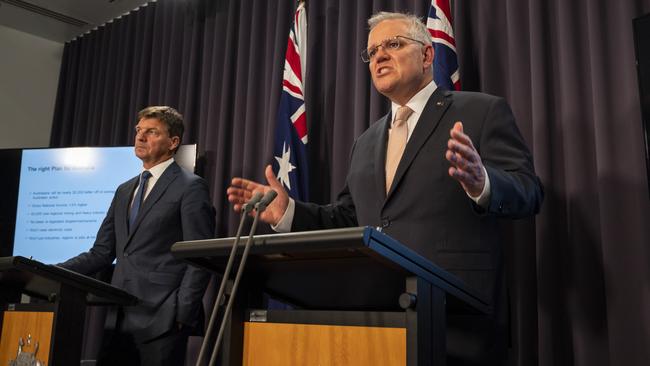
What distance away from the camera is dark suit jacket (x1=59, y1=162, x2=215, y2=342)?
3193mm

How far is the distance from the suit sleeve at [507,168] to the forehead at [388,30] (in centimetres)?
54

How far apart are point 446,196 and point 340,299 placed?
1.75 ft

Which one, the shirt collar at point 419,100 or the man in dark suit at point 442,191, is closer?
the man in dark suit at point 442,191

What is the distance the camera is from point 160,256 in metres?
3.37

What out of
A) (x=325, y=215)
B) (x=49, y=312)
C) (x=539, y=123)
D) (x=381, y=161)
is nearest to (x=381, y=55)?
(x=381, y=161)

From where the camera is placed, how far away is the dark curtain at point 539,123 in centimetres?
247

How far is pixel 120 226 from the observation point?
3.57 m

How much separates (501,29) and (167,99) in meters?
2.83

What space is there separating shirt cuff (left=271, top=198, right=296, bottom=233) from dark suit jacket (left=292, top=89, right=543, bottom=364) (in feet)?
0.08

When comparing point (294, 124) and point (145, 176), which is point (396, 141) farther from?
point (145, 176)

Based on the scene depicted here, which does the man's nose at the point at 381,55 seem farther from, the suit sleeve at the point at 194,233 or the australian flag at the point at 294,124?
the suit sleeve at the point at 194,233

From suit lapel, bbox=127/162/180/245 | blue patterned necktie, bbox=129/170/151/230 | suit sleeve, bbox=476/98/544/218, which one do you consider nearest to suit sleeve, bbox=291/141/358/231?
suit sleeve, bbox=476/98/544/218

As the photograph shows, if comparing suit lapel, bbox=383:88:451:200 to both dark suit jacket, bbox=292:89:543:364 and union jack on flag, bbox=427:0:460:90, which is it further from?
union jack on flag, bbox=427:0:460:90

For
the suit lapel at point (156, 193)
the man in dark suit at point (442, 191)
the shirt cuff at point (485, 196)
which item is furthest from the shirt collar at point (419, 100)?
the suit lapel at point (156, 193)
